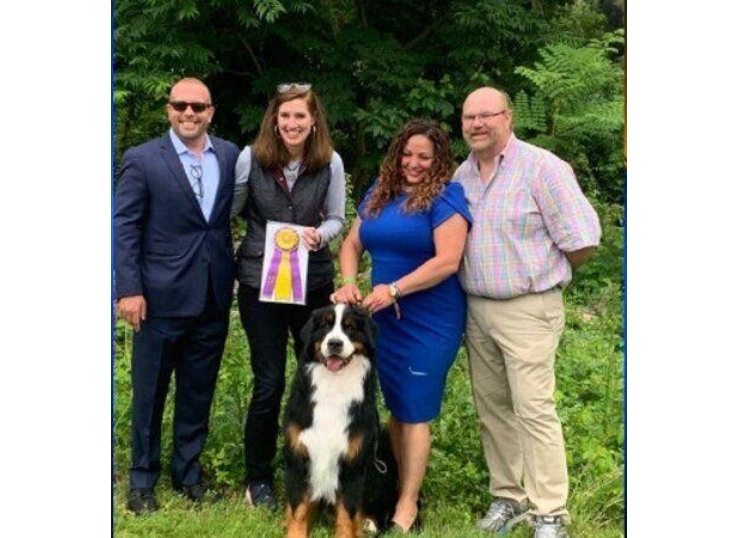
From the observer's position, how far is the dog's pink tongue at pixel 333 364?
4211mm

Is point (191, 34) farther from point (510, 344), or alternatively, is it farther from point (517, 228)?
point (510, 344)

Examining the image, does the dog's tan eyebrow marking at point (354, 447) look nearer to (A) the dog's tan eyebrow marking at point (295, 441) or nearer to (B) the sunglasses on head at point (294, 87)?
(A) the dog's tan eyebrow marking at point (295, 441)

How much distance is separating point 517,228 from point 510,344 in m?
0.52

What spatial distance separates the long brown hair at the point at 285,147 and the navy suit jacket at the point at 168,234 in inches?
6.7

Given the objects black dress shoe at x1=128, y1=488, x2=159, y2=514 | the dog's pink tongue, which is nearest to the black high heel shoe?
the dog's pink tongue

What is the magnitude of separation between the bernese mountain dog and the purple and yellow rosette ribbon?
1.06 ft

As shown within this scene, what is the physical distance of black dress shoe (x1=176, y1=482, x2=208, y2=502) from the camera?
488 centimetres

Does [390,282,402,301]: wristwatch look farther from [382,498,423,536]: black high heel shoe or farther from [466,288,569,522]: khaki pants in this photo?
[382,498,423,536]: black high heel shoe

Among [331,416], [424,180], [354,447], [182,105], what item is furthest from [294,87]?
[354,447]

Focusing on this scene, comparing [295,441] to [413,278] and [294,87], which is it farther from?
[294,87]

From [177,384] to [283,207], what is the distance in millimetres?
1035

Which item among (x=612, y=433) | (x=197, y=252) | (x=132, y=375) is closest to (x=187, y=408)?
(x=132, y=375)

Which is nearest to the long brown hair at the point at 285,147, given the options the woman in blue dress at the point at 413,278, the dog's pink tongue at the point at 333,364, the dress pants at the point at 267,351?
the woman in blue dress at the point at 413,278

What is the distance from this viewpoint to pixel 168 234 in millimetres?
4520
